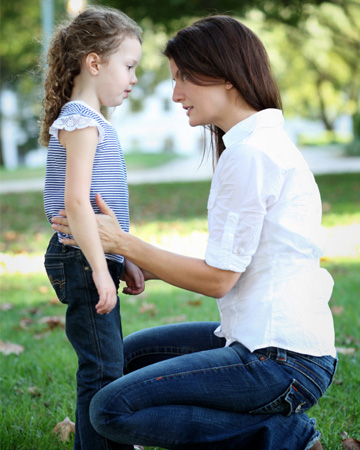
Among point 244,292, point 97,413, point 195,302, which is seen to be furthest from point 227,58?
point 195,302

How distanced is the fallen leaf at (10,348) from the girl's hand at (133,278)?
67.7 inches

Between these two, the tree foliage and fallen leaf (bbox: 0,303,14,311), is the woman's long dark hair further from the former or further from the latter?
fallen leaf (bbox: 0,303,14,311)

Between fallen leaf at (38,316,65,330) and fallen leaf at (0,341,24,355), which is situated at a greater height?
fallen leaf at (0,341,24,355)

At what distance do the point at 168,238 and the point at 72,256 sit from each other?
5699mm

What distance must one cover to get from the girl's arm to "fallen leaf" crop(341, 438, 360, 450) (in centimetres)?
120

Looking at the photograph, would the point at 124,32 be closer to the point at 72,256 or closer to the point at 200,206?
the point at 72,256

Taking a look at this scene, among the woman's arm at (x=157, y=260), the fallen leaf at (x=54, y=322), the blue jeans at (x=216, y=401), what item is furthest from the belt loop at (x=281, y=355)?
the fallen leaf at (x=54, y=322)

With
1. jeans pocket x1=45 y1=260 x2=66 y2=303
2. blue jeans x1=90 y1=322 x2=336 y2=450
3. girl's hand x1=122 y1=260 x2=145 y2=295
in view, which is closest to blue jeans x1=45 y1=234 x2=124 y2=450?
jeans pocket x1=45 y1=260 x2=66 y2=303

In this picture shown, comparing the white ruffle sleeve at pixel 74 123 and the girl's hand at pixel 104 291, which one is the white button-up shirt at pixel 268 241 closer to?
the girl's hand at pixel 104 291

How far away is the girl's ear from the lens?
92.4 inches

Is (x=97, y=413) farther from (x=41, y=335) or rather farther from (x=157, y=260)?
(x=41, y=335)

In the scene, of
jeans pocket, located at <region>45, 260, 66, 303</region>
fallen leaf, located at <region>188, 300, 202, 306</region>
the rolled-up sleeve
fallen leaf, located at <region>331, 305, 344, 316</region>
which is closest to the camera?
the rolled-up sleeve

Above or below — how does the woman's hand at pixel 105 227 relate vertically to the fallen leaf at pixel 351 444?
above

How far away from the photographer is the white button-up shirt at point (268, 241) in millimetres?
2117
